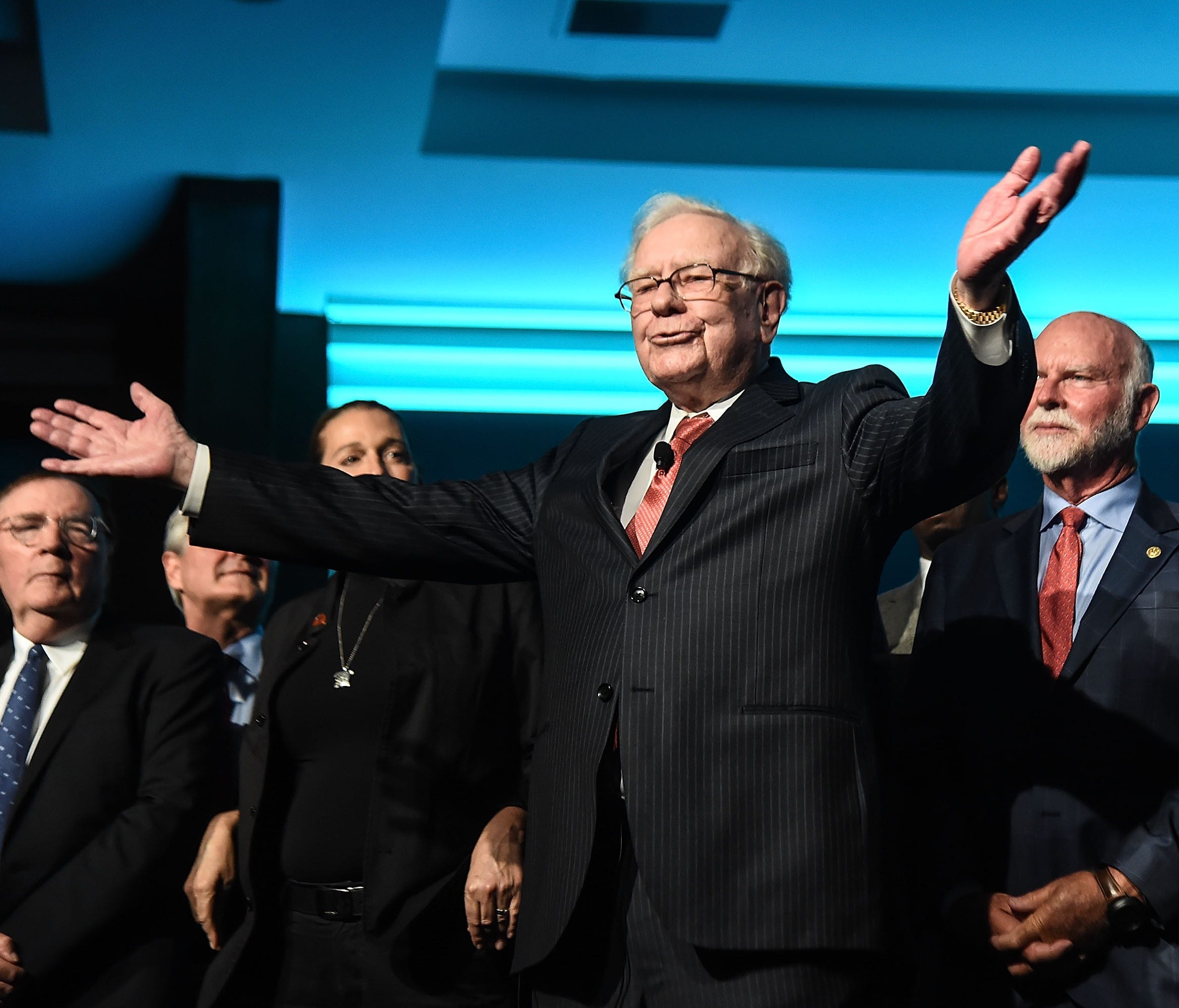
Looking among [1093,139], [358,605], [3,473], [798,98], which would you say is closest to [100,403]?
[3,473]

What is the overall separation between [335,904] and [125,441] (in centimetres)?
83

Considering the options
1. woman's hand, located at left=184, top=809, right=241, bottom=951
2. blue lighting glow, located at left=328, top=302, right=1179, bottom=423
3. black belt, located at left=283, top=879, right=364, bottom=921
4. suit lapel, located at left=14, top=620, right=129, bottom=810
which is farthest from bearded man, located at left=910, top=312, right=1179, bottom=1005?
blue lighting glow, located at left=328, top=302, right=1179, bottom=423

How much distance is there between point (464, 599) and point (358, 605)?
0.21 m

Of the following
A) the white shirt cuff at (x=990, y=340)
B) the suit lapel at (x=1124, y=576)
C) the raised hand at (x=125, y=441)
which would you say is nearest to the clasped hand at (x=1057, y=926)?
the suit lapel at (x=1124, y=576)

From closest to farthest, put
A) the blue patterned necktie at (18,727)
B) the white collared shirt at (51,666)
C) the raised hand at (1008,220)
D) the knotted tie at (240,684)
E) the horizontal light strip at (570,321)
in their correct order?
the raised hand at (1008,220), the blue patterned necktie at (18,727), the white collared shirt at (51,666), the knotted tie at (240,684), the horizontal light strip at (570,321)

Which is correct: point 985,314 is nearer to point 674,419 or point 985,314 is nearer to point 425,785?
point 674,419

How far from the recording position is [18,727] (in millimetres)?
2473

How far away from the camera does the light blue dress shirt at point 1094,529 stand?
212cm

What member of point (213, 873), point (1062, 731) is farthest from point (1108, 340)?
point (213, 873)

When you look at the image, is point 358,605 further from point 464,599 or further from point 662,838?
point 662,838

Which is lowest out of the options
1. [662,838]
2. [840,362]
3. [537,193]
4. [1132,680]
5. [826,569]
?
[662,838]

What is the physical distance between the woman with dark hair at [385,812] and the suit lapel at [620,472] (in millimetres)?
512

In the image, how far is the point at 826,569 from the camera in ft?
5.11

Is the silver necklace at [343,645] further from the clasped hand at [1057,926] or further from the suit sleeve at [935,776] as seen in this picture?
the clasped hand at [1057,926]
